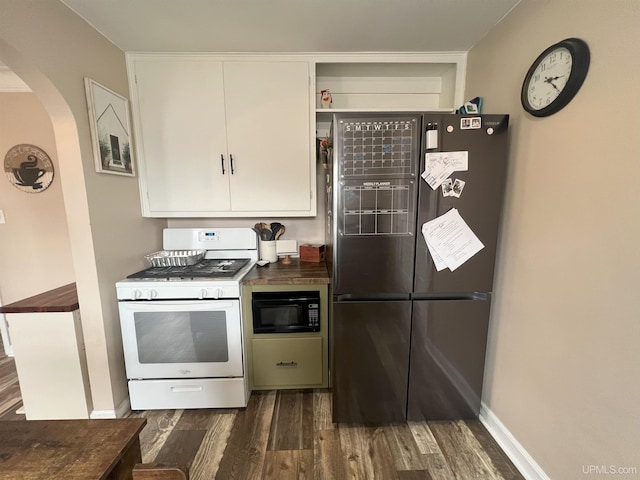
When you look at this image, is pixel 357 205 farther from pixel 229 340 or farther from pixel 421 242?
pixel 229 340

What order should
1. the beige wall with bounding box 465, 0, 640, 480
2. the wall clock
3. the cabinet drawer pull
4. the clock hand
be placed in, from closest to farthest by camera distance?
the beige wall with bounding box 465, 0, 640, 480 < the wall clock < the clock hand < the cabinet drawer pull

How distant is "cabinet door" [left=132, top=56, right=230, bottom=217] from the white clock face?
1.87 meters

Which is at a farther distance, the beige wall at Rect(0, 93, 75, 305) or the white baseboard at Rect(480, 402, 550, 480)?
the beige wall at Rect(0, 93, 75, 305)

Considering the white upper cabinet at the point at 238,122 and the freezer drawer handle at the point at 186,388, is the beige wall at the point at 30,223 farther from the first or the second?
the freezer drawer handle at the point at 186,388

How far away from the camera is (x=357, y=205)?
147 cm

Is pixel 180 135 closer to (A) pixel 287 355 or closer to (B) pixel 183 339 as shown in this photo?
(B) pixel 183 339

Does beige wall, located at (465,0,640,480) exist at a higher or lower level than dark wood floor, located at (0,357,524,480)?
higher

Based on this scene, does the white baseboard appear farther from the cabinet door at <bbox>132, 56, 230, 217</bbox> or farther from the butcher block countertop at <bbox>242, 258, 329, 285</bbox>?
the cabinet door at <bbox>132, 56, 230, 217</bbox>

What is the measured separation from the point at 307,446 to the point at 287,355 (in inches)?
20.7

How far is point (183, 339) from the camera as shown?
1.73 metres

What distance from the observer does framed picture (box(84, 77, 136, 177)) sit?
155 centimetres

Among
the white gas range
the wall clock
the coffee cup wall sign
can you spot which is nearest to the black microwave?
the white gas range

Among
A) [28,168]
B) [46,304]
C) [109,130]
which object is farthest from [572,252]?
[28,168]

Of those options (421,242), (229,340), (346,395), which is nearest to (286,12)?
(421,242)
